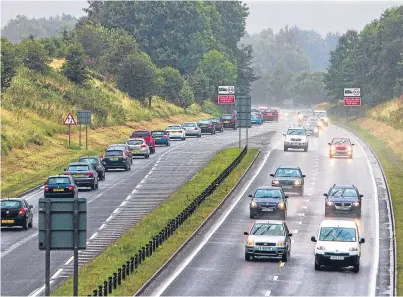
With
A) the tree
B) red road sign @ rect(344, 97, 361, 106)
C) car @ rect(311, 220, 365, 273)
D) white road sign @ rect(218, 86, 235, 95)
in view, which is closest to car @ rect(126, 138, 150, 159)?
the tree

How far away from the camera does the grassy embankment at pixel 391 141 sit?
55906mm

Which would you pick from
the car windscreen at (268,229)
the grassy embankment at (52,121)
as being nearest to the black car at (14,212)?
the car windscreen at (268,229)

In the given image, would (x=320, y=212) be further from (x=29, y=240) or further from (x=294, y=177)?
(x=29, y=240)

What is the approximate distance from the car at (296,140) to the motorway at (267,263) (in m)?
21.9

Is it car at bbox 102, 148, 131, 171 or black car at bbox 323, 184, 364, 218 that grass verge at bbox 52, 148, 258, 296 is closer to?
car at bbox 102, 148, 131, 171

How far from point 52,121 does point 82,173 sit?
121ft

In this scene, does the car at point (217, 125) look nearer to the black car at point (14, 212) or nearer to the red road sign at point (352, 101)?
the red road sign at point (352, 101)

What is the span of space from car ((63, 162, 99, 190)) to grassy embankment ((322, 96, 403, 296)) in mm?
17195

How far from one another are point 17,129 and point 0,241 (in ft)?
136

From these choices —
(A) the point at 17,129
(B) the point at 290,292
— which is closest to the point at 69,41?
(A) the point at 17,129

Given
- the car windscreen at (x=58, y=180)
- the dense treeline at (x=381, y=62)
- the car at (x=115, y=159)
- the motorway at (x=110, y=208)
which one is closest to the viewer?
the motorway at (x=110, y=208)

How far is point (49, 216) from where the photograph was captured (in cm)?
2933

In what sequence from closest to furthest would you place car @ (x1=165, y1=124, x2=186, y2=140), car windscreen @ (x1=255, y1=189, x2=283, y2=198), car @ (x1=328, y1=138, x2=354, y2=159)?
car windscreen @ (x1=255, y1=189, x2=283, y2=198)
car @ (x1=328, y1=138, x2=354, y2=159)
car @ (x1=165, y1=124, x2=186, y2=140)

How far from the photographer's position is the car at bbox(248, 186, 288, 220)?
55188 mm
